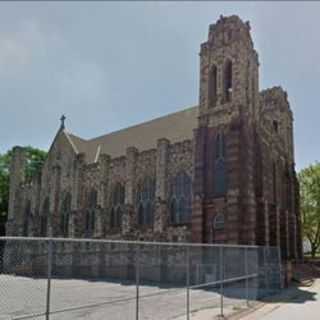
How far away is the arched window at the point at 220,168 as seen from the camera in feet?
91.1

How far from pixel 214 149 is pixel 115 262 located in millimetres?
11287

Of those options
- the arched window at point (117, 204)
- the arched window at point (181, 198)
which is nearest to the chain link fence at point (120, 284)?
the arched window at point (181, 198)

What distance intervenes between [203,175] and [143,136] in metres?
13.9

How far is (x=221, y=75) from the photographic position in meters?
30.3

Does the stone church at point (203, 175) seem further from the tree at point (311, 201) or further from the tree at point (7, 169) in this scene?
the tree at point (7, 169)

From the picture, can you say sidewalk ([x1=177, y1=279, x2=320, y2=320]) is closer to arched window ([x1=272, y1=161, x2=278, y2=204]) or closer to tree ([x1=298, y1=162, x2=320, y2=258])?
arched window ([x1=272, y1=161, x2=278, y2=204])

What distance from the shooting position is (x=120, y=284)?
14.2m

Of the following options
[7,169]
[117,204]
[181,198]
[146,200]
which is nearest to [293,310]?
[181,198]

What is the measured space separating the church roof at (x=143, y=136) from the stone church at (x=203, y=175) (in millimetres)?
152

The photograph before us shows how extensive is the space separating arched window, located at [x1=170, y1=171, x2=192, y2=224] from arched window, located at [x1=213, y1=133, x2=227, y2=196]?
325 cm

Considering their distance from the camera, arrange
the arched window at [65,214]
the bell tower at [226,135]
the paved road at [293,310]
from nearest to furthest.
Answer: the paved road at [293,310], the bell tower at [226,135], the arched window at [65,214]

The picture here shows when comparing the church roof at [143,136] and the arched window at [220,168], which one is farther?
the church roof at [143,136]

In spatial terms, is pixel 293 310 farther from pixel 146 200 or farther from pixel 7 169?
pixel 7 169

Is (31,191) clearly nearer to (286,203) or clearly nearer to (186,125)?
(186,125)
